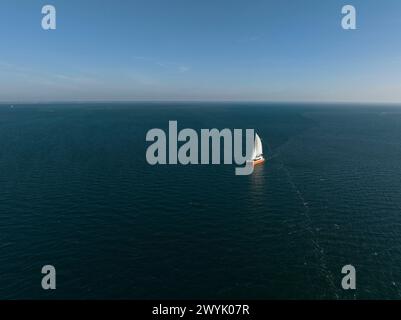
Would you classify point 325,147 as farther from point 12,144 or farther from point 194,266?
point 12,144

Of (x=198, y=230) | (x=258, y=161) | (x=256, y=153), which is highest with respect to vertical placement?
(x=256, y=153)

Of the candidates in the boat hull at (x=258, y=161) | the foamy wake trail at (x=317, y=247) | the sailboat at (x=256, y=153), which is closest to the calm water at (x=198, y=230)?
the foamy wake trail at (x=317, y=247)

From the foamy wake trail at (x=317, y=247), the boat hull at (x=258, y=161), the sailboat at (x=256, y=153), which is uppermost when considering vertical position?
the sailboat at (x=256, y=153)

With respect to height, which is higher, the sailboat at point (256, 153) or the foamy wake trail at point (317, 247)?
the sailboat at point (256, 153)

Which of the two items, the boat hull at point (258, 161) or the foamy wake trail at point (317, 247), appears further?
the boat hull at point (258, 161)

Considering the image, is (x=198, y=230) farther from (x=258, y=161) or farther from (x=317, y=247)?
(x=258, y=161)

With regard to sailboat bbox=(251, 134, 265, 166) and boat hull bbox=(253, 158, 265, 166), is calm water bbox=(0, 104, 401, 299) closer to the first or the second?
boat hull bbox=(253, 158, 265, 166)

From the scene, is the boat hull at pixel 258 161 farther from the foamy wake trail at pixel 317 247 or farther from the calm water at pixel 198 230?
the foamy wake trail at pixel 317 247

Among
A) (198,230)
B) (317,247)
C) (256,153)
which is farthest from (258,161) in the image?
(317,247)

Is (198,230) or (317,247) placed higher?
(198,230)
